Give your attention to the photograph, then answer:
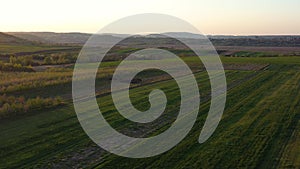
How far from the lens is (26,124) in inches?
737

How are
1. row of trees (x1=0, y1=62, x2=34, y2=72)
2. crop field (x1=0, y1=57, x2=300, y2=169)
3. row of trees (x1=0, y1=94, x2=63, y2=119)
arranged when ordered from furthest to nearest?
row of trees (x1=0, y1=62, x2=34, y2=72)
row of trees (x1=0, y1=94, x2=63, y2=119)
crop field (x1=0, y1=57, x2=300, y2=169)

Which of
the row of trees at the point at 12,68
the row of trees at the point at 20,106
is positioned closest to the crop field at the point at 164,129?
the row of trees at the point at 20,106

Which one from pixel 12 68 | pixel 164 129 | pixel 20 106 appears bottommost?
pixel 164 129

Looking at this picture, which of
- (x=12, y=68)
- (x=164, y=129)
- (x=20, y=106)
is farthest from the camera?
(x=12, y=68)

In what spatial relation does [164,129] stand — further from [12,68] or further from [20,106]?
[12,68]

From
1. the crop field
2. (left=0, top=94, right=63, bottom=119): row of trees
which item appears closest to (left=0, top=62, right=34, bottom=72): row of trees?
the crop field

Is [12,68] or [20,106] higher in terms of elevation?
[12,68]

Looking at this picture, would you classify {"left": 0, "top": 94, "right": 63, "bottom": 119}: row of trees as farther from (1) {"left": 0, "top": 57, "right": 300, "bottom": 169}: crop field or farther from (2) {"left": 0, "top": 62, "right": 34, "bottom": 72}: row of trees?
(2) {"left": 0, "top": 62, "right": 34, "bottom": 72}: row of trees

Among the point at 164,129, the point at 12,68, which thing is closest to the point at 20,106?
the point at 164,129

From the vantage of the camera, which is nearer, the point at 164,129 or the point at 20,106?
the point at 164,129

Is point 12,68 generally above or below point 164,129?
above

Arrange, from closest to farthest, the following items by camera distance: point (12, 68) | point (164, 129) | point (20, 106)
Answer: point (164, 129) < point (20, 106) < point (12, 68)

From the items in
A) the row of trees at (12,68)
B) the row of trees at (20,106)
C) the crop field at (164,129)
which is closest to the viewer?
the crop field at (164,129)

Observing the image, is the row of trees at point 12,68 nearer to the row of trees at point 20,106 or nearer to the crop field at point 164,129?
the crop field at point 164,129
